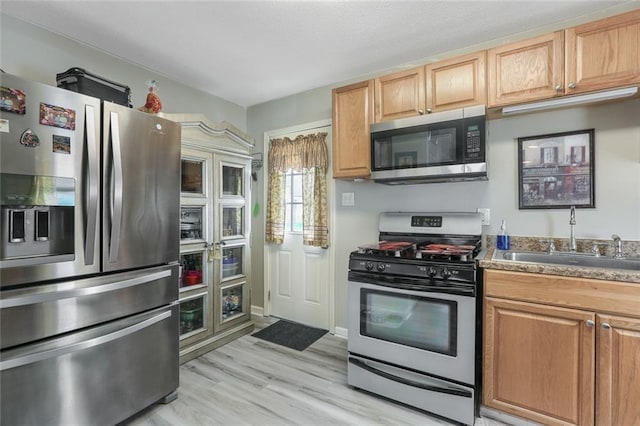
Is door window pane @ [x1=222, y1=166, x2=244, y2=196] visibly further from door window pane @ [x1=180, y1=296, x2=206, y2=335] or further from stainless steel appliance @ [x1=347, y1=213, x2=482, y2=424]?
stainless steel appliance @ [x1=347, y1=213, x2=482, y2=424]

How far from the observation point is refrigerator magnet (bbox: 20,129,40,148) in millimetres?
1371

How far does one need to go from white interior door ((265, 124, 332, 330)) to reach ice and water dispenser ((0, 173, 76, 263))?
6.99ft

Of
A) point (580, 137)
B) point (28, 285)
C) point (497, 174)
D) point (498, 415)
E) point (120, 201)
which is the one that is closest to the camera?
A: point (28, 285)

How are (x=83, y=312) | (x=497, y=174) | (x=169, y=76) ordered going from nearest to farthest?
(x=83, y=312), (x=497, y=174), (x=169, y=76)

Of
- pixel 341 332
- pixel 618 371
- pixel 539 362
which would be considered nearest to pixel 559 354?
pixel 539 362

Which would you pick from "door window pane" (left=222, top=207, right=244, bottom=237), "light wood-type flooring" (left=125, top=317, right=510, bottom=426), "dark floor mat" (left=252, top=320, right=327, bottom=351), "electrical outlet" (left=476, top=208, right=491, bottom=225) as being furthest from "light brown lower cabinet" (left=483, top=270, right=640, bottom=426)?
"door window pane" (left=222, top=207, right=244, bottom=237)

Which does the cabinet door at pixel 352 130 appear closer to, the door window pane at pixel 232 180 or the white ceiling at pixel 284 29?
the white ceiling at pixel 284 29

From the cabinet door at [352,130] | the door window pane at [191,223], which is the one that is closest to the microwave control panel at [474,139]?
the cabinet door at [352,130]

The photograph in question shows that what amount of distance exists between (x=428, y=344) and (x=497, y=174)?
1375mm

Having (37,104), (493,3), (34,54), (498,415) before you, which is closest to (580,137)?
(493,3)

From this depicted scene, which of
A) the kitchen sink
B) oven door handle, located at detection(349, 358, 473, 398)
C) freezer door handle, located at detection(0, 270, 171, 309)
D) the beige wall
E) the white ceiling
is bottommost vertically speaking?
oven door handle, located at detection(349, 358, 473, 398)

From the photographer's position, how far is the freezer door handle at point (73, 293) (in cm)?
134

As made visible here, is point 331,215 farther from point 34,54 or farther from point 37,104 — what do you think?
point 34,54

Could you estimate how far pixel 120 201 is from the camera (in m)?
1.67
